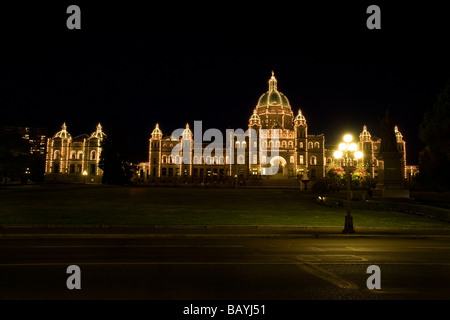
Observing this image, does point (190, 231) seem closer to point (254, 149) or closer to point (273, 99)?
point (254, 149)

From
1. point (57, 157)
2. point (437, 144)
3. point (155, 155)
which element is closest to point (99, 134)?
point (57, 157)

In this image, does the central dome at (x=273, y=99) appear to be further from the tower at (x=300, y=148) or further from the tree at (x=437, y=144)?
the tree at (x=437, y=144)

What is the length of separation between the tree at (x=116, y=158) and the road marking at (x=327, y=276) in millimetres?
66658

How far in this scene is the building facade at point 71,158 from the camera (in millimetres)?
111375

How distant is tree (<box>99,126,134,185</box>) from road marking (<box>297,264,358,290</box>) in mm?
66658

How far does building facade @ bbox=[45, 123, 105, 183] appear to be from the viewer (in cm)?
11138

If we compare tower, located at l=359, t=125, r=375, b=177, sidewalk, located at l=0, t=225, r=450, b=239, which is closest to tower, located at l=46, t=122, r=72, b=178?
tower, located at l=359, t=125, r=375, b=177

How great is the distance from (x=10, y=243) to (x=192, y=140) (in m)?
102

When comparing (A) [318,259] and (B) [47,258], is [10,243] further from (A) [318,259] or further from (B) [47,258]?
(A) [318,259]

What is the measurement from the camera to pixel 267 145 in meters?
108

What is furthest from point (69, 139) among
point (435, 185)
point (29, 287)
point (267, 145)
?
point (29, 287)

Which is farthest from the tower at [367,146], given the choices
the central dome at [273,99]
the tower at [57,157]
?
the tower at [57,157]

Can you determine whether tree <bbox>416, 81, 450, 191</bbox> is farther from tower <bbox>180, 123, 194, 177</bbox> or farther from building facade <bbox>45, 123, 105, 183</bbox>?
building facade <bbox>45, 123, 105, 183</bbox>

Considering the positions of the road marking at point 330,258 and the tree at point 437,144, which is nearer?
the road marking at point 330,258
